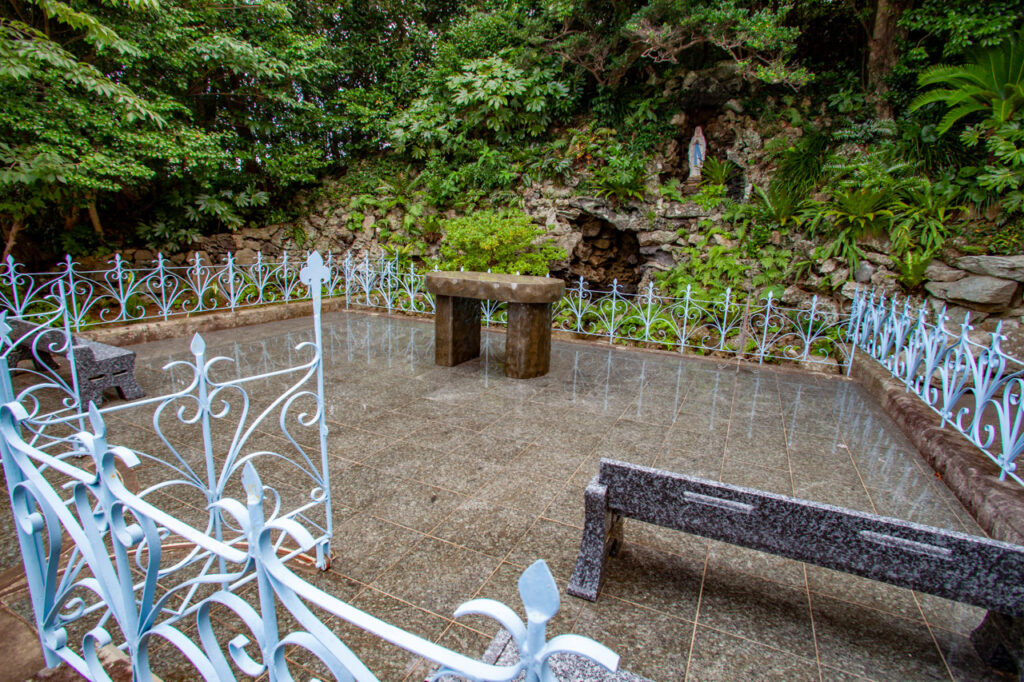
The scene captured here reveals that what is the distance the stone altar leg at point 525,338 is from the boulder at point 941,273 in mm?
5628

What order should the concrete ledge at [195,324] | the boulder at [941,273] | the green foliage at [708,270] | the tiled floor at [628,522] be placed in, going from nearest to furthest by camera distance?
the tiled floor at [628,522] < the concrete ledge at [195,324] < the boulder at [941,273] < the green foliage at [708,270]

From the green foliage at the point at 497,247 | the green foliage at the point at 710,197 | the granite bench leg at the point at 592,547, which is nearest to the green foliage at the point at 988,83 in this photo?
the green foliage at the point at 710,197

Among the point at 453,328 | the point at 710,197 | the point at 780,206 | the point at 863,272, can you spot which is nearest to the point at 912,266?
the point at 863,272

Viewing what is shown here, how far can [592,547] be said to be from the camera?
230 centimetres

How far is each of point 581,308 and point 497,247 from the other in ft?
6.12

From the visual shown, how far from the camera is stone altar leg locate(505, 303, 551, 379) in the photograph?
565cm

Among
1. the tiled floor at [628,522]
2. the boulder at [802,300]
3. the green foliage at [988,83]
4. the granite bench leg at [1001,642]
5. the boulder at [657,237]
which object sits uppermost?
the green foliage at [988,83]

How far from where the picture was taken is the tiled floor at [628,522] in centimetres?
207

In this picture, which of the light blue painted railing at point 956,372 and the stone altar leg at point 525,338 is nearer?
the light blue painted railing at point 956,372

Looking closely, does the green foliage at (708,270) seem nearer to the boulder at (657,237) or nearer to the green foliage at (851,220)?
the boulder at (657,237)

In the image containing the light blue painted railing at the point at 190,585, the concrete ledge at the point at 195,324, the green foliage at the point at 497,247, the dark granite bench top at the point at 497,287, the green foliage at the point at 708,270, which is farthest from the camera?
the green foliage at the point at 708,270

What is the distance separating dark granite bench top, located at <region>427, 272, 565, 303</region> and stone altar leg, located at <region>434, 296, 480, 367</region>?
187 millimetres

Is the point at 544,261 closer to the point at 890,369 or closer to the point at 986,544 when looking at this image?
the point at 890,369

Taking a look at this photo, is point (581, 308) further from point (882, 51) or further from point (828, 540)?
point (882, 51)
